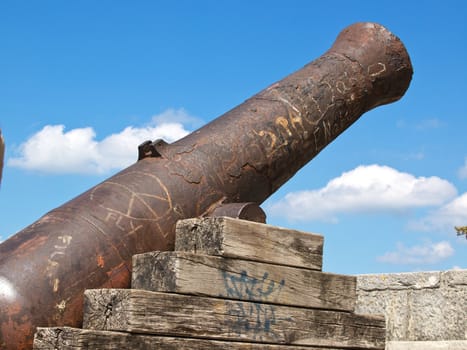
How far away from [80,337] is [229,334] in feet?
2.16

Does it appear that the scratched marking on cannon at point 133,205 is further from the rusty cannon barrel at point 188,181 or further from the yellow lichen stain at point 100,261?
the yellow lichen stain at point 100,261

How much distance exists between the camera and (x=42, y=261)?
3281 mm

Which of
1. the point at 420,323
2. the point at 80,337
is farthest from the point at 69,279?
the point at 420,323

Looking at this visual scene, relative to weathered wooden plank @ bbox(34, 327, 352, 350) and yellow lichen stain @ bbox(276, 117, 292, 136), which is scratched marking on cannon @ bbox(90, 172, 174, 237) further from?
yellow lichen stain @ bbox(276, 117, 292, 136)

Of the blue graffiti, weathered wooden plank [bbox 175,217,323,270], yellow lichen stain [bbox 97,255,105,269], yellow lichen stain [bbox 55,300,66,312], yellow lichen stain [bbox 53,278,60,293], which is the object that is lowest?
yellow lichen stain [bbox 55,300,66,312]

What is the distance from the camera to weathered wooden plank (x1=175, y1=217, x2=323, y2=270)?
11.1ft

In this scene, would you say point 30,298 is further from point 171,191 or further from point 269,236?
point 269,236

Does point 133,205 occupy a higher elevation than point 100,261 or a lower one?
higher

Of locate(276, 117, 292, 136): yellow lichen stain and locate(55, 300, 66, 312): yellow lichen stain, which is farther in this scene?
locate(276, 117, 292, 136): yellow lichen stain

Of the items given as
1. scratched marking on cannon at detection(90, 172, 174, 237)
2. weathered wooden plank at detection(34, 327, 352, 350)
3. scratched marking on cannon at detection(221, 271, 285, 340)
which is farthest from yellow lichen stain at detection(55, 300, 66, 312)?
scratched marking on cannon at detection(221, 271, 285, 340)

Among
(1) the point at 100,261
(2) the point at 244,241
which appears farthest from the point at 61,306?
(2) the point at 244,241

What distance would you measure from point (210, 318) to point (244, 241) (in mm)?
376

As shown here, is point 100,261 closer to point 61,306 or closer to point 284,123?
point 61,306

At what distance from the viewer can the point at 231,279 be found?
3369 mm
